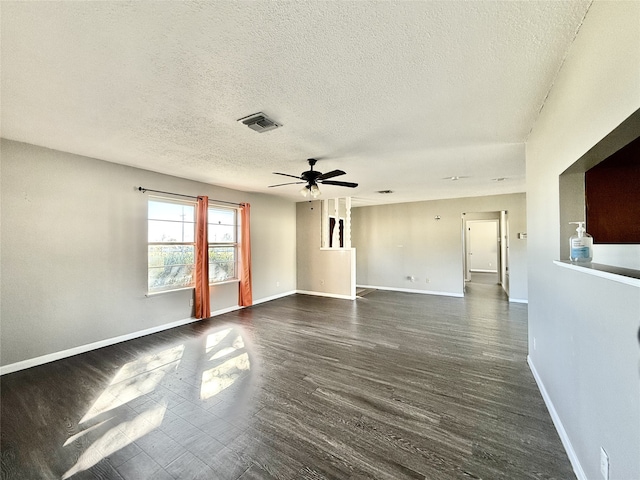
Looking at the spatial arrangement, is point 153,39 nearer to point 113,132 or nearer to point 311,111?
point 311,111

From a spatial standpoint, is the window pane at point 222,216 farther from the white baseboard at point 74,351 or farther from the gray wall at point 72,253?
the white baseboard at point 74,351

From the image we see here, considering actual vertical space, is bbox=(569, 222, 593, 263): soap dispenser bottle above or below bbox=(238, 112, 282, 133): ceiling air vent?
below

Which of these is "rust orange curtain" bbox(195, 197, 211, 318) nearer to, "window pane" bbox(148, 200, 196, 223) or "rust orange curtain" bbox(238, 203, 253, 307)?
"window pane" bbox(148, 200, 196, 223)

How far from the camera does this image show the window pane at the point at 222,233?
16.6ft

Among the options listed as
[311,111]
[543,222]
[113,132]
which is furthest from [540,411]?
[113,132]

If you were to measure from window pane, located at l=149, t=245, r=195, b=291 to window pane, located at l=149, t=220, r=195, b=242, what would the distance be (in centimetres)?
13

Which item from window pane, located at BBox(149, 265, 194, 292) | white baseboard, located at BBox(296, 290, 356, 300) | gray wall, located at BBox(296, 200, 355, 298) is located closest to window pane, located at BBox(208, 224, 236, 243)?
window pane, located at BBox(149, 265, 194, 292)

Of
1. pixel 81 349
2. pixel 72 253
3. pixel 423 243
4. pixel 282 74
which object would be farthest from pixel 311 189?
pixel 423 243

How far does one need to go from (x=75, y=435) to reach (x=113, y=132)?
8.71ft

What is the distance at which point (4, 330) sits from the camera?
2.73 meters

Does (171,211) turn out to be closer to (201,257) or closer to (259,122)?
(201,257)

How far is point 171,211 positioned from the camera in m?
4.37

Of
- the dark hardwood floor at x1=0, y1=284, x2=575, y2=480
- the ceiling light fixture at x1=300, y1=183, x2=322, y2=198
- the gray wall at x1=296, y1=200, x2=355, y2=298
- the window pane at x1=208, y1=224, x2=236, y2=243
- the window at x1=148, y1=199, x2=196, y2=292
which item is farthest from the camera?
the gray wall at x1=296, y1=200, x2=355, y2=298

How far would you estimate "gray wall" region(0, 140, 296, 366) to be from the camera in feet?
9.21
